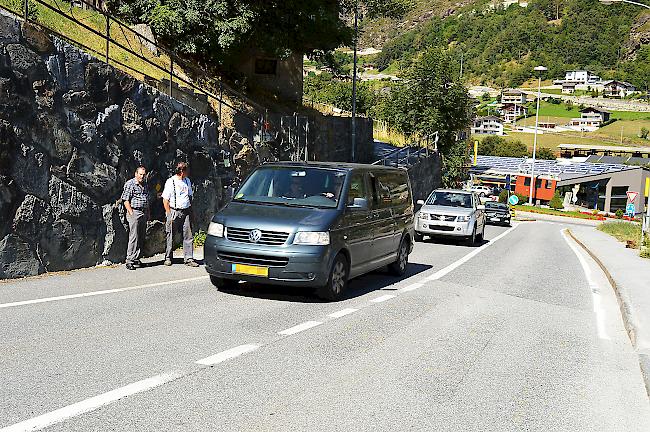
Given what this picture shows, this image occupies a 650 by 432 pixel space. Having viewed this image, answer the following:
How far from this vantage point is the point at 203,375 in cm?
610

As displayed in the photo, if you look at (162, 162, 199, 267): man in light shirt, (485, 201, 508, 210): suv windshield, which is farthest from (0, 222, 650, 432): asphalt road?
(485, 201, 508, 210): suv windshield

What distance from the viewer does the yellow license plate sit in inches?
380

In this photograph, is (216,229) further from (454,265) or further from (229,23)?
(229,23)

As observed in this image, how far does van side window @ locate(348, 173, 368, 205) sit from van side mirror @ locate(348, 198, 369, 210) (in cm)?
5

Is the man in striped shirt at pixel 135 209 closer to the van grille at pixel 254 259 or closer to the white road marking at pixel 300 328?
the van grille at pixel 254 259

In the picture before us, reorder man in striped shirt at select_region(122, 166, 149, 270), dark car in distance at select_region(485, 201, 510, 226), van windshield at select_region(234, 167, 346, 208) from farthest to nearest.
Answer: dark car in distance at select_region(485, 201, 510, 226)
man in striped shirt at select_region(122, 166, 149, 270)
van windshield at select_region(234, 167, 346, 208)

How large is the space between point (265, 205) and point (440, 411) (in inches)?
217

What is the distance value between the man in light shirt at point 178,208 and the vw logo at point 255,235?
355 centimetres

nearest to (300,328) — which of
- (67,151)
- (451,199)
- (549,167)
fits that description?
(67,151)

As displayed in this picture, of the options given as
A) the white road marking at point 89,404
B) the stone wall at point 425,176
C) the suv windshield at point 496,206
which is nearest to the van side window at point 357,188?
the white road marking at point 89,404

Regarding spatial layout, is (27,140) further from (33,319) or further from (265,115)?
(265,115)

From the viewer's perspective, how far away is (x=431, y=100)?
179 feet

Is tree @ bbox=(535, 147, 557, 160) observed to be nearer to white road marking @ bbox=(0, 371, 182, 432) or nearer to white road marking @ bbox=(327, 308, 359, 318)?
white road marking @ bbox=(327, 308, 359, 318)

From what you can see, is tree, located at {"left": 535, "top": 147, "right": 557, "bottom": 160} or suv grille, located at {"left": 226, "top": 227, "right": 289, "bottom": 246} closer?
suv grille, located at {"left": 226, "top": 227, "right": 289, "bottom": 246}
